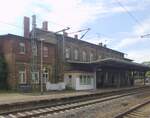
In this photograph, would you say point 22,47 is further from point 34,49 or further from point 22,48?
point 34,49

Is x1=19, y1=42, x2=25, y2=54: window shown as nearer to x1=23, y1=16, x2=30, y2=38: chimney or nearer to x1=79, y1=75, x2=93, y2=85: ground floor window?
x1=23, y1=16, x2=30, y2=38: chimney

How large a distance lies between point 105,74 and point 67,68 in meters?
12.4

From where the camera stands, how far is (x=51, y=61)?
4047 centimetres

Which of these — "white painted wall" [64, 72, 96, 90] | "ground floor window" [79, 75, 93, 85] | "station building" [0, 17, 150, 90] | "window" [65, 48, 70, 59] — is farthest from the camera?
"window" [65, 48, 70, 59]

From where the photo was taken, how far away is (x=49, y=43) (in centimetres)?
4034

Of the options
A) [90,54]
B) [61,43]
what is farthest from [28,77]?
[90,54]

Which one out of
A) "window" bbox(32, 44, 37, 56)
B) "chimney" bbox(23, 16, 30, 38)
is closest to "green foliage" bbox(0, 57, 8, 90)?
"window" bbox(32, 44, 37, 56)

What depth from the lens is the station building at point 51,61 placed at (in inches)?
1353

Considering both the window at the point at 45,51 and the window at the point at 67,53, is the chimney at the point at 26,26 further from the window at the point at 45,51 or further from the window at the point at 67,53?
the window at the point at 67,53

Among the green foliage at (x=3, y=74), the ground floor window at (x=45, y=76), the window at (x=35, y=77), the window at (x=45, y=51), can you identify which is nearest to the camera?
the green foliage at (x=3, y=74)

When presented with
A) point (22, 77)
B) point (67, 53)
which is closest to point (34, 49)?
point (22, 77)

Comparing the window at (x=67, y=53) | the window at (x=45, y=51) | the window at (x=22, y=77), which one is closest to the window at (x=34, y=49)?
the window at (x=45, y=51)

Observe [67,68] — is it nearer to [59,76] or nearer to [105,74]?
[59,76]

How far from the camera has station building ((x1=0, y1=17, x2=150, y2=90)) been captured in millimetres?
34375
